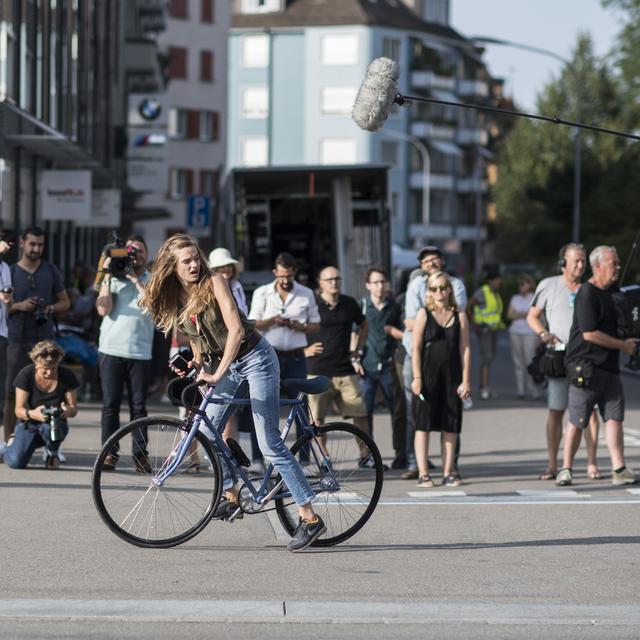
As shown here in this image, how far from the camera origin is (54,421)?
12211 mm

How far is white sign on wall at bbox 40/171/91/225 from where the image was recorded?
25.5 m

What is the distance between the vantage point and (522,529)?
948 centimetres

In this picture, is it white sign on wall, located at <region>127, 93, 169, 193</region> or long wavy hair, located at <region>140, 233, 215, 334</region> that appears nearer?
long wavy hair, located at <region>140, 233, 215, 334</region>

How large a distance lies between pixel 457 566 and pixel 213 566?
4.07 ft

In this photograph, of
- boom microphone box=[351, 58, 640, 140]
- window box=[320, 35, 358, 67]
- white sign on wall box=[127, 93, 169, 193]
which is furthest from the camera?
window box=[320, 35, 358, 67]

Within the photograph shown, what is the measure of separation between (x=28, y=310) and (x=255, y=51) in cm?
7747

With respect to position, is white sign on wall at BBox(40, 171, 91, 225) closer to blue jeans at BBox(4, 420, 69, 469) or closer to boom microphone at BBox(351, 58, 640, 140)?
blue jeans at BBox(4, 420, 69, 469)

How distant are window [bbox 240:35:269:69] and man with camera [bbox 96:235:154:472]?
77.6 meters

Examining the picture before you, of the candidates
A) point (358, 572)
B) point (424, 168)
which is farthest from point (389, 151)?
point (358, 572)

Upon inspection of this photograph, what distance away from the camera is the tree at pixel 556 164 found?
2360 inches

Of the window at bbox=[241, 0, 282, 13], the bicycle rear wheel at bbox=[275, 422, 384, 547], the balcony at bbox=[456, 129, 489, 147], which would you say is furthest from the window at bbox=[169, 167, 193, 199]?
the bicycle rear wheel at bbox=[275, 422, 384, 547]

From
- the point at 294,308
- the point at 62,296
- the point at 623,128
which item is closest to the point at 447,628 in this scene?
the point at 294,308

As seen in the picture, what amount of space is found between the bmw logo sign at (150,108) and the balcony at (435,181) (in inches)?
2138

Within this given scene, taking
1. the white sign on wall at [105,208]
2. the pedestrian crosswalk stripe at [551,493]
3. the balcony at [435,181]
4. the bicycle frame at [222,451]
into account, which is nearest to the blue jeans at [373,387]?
the pedestrian crosswalk stripe at [551,493]
